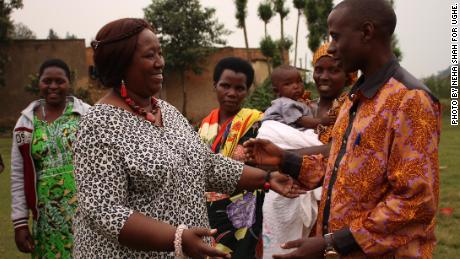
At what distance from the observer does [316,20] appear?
1841cm

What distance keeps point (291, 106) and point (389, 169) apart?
1.57 m

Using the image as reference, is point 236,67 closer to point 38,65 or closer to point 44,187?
point 44,187

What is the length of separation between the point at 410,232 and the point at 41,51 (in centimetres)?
2494

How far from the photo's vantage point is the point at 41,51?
2433cm

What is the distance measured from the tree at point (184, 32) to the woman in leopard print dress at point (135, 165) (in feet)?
81.4

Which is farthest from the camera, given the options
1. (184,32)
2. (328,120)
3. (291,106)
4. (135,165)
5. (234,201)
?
(184,32)

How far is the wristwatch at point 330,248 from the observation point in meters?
2.00

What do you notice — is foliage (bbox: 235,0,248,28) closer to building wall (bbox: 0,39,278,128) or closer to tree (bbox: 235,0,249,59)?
tree (bbox: 235,0,249,59)

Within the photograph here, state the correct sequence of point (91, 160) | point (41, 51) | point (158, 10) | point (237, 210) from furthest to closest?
point (158, 10)
point (41, 51)
point (237, 210)
point (91, 160)

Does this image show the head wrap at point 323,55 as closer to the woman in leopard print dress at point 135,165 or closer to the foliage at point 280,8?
the woman in leopard print dress at point 135,165

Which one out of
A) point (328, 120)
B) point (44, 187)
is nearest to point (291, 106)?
point (328, 120)

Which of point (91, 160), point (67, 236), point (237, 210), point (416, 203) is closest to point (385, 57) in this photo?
point (416, 203)

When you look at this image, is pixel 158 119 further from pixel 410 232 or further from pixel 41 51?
pixel 41 51

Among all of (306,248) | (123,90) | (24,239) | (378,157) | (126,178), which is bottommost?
(24,239)
